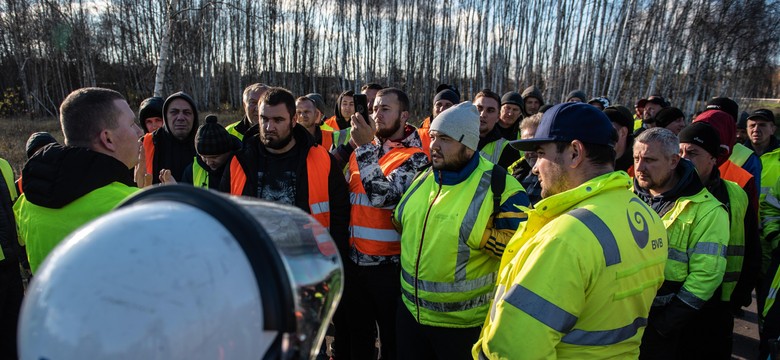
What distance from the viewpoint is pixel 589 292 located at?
157 centimetres

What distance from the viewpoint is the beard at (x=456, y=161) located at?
8.78 ft

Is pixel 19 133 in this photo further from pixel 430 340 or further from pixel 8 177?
pixel 430 340

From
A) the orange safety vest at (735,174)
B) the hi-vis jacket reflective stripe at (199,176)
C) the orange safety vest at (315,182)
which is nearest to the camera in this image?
the orange safety vest at (315,182)

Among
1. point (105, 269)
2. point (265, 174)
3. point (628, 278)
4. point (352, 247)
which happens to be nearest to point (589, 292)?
point (628, 278)

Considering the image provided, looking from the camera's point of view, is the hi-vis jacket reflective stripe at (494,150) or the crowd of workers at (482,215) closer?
the crowd of workers at (482,215)

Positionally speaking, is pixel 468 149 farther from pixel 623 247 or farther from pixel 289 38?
pixel 289 38

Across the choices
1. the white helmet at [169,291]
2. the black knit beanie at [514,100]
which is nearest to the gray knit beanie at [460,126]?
the white helmet at [169,291]

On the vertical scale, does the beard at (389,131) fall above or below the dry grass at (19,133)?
above

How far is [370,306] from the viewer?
3.42 m

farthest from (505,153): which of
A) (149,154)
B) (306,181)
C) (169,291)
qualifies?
(169,291)

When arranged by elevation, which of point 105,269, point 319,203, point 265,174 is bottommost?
point 319,203

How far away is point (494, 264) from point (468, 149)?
0.71m

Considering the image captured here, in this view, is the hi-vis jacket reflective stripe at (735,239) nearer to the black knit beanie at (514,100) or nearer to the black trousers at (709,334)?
the black trousers at (709,334)

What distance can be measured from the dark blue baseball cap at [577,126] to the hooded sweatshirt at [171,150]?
12.0 feet
